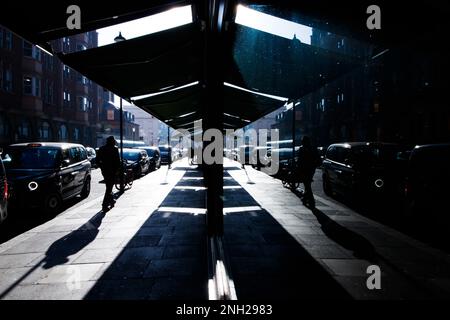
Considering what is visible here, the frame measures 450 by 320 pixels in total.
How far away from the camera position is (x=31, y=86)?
87.8ft

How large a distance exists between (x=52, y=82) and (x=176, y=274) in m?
33.2

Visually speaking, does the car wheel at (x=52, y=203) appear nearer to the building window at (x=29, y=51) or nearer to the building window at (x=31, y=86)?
the building window at (x=31, y=86)

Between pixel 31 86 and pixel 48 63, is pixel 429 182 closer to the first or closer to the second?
pixel 31 86

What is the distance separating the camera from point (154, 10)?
4.37m

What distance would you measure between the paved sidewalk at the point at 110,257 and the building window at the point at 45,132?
978 inches

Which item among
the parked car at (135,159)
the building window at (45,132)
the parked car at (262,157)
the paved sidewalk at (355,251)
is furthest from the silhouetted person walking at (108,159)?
the building window at (45,132)

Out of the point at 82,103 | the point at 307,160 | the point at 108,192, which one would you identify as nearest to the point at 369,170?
the point at 307,160

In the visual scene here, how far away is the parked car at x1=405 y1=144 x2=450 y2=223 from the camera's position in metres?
5.62

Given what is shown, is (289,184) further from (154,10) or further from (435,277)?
(154,10)

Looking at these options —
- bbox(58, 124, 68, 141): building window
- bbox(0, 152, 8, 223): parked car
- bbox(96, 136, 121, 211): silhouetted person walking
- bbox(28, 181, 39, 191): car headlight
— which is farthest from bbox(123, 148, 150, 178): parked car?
bbox(58, 124, 68, 141): building window

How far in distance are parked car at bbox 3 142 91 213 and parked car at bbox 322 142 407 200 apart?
8.06 metres

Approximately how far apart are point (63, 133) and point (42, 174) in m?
29.4
